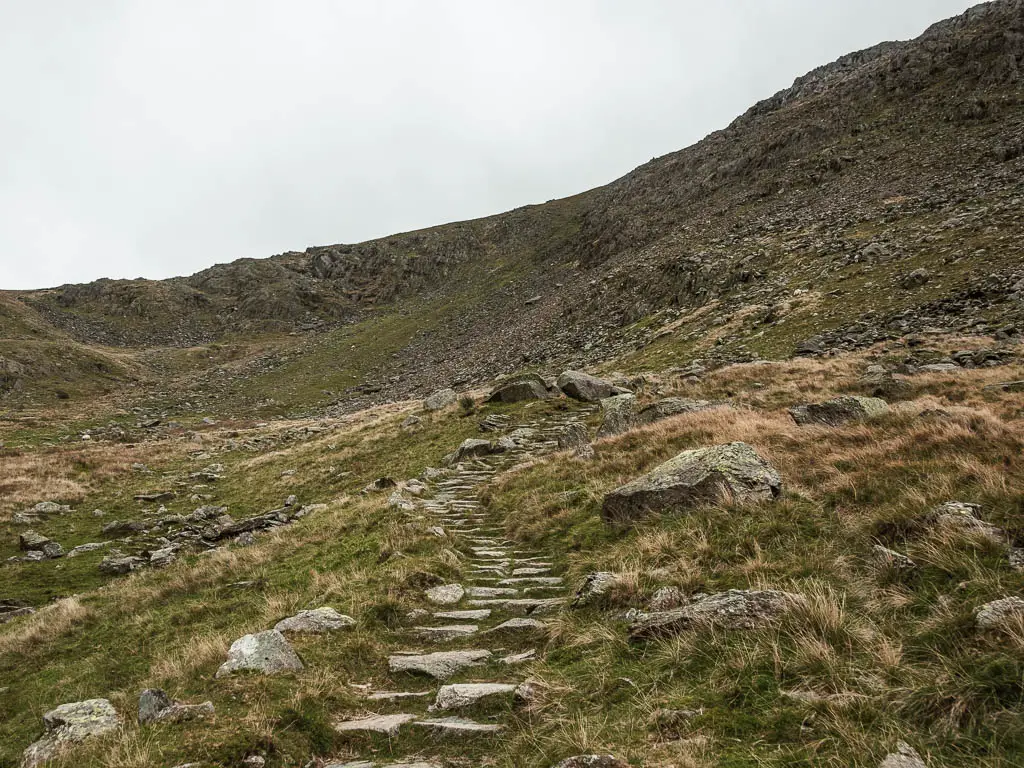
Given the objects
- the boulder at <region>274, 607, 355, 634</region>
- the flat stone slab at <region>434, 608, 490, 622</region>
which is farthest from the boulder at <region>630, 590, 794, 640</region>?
the boulder at <region>274, 607, 355, 634</region>

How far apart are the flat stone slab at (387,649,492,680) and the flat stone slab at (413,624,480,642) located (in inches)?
22.6

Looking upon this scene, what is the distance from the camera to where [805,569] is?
673cm

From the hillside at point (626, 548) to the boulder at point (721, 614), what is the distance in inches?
1.5

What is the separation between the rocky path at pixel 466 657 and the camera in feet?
17.9

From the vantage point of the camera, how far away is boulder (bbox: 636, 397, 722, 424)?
19.6 meters

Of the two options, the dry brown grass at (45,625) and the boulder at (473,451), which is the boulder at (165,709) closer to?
the dry brown grass at (45,625)

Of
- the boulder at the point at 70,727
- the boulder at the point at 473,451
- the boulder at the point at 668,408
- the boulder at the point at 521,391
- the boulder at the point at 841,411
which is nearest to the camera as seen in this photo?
the boulder at the point at 70,727

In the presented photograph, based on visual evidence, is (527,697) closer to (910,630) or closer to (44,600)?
(910,630)

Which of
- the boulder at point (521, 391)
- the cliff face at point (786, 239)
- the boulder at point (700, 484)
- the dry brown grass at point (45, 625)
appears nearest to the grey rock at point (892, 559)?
the boulder at point (700, 484)

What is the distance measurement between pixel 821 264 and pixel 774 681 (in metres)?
45.6

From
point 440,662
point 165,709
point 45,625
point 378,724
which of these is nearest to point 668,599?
point 440,662

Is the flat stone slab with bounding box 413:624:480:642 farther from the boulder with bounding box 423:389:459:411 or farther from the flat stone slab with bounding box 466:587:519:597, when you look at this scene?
the boulder with bounding box 423:389:459:411

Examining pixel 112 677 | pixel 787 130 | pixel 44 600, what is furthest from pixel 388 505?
pixel 787 130

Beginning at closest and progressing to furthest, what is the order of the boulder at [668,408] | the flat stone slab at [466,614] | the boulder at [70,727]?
1. the boulder at [70,727]
2. the flat stone slab at [466,614]
3. the boulder at [668,408]
